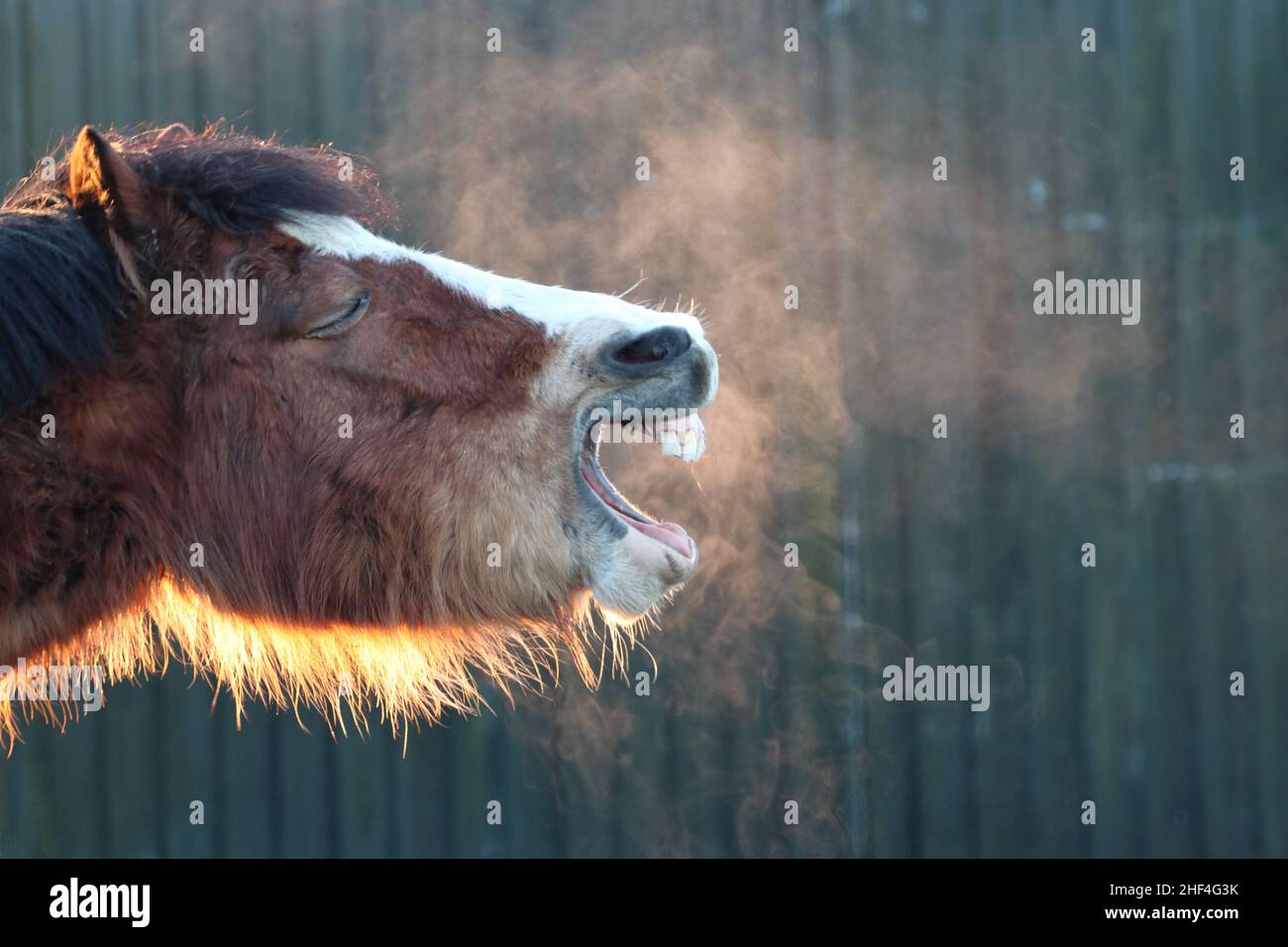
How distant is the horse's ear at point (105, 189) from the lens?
2150 mm

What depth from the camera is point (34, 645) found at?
2145 millimetres

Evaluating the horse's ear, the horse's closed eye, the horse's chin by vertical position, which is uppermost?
the horse's ear

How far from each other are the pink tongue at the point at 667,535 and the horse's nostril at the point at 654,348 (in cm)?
Answer: 33

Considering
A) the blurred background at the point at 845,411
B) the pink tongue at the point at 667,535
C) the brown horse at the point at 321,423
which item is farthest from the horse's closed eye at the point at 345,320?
the blurred background at the point at 845,411

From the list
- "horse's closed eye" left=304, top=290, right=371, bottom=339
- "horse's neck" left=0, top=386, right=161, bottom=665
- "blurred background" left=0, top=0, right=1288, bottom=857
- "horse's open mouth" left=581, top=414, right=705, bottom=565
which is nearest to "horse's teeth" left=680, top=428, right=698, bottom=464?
"horse's open mouth" left=581, top=414, right=705, bottom=565

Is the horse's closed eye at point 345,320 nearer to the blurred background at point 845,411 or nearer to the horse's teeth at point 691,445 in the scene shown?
the horse's teeth at point 691,445

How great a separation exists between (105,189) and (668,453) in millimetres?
1217

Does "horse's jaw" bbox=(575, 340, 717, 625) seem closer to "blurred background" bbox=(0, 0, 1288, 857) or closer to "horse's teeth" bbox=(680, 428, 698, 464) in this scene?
"horse's teeth" bbox=(680, 428, 698, 464)

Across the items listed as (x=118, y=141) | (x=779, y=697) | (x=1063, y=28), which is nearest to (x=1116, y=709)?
(x=779, y=697)

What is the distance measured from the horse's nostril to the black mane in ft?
2.28

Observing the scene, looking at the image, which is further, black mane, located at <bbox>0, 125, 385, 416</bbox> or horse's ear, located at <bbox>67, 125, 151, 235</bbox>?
horse's ear, located at <bbox>67, 125, 151, 235</bbox>

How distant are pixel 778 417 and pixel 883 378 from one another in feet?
1.58

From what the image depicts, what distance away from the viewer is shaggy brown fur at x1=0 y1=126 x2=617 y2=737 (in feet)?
7.17

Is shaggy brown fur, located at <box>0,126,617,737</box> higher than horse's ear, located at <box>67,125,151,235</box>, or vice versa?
horse's ear, located at <box>67,125,151,235</box>
